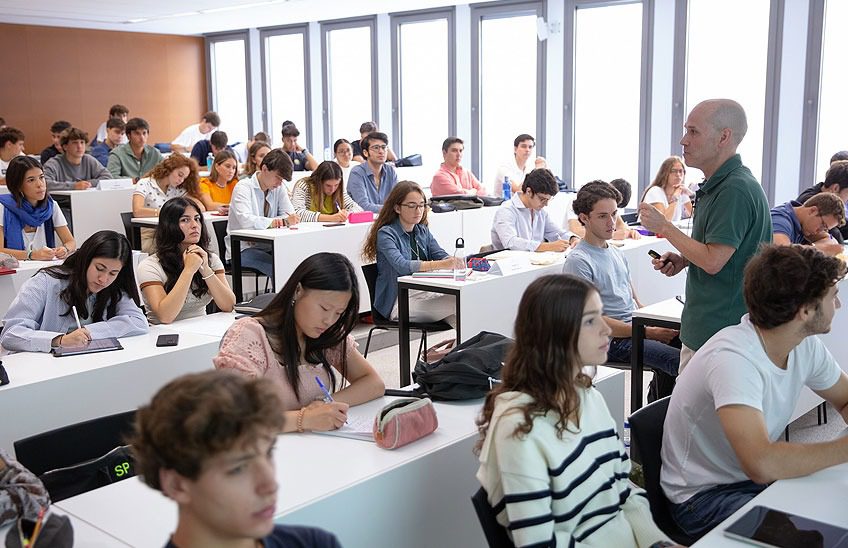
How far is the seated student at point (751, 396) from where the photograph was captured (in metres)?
1.95

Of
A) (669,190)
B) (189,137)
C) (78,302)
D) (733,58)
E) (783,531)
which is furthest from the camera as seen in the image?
(189,137)

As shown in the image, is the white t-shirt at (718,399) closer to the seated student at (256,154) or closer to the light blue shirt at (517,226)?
the light blue shirt at (517,226)

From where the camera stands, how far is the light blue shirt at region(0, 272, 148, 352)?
318cm

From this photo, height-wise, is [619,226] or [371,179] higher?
[371,179]

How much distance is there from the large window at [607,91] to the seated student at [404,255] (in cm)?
532

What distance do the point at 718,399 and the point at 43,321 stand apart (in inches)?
99.0

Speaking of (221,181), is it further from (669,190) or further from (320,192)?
(669,190)

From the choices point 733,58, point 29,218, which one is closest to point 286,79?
point 733,58

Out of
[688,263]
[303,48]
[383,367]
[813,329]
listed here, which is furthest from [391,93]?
[813,329]

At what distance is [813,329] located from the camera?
2.07 meters

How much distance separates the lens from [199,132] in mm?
12398

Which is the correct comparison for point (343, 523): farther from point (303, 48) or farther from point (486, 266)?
point (303, 48)

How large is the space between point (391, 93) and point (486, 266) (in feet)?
24.6

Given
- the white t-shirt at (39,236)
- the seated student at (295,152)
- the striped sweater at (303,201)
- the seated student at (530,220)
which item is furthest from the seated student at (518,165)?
the white t-shirt at (39,236)
